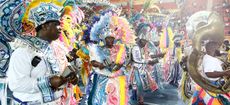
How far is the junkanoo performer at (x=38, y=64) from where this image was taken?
3.49m

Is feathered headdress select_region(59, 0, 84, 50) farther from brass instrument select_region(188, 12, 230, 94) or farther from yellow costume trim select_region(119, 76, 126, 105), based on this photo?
brass instrument select_region(188, 12, 230, 94)

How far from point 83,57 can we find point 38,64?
5.40m

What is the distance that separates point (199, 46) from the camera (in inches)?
205

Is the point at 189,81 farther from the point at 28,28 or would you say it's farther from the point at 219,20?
the point at 28,28

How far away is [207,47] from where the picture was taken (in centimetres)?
520

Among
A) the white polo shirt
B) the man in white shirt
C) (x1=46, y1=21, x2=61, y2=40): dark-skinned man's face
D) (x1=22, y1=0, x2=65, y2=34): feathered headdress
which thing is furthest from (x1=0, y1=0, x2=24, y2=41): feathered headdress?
the man in white shirt

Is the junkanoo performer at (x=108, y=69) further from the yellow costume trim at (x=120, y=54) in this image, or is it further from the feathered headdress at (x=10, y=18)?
the feathered headdress at (x=10, y=18)

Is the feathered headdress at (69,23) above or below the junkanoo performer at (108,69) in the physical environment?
above

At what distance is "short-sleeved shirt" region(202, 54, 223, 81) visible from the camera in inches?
195

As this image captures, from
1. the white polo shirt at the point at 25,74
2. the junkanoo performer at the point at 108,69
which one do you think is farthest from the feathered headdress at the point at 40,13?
the junkanoo performer at the point at 108,69

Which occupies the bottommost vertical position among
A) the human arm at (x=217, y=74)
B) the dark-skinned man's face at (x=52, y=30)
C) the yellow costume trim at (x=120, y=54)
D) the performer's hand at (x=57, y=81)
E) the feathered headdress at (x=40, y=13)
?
the human arm at (x=217, y=74)

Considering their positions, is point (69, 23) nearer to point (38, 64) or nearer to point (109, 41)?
point (109, 41)

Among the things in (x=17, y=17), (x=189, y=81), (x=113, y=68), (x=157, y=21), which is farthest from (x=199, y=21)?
(x=157, y=21)

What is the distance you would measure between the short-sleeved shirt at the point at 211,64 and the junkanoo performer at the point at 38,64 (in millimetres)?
2018
